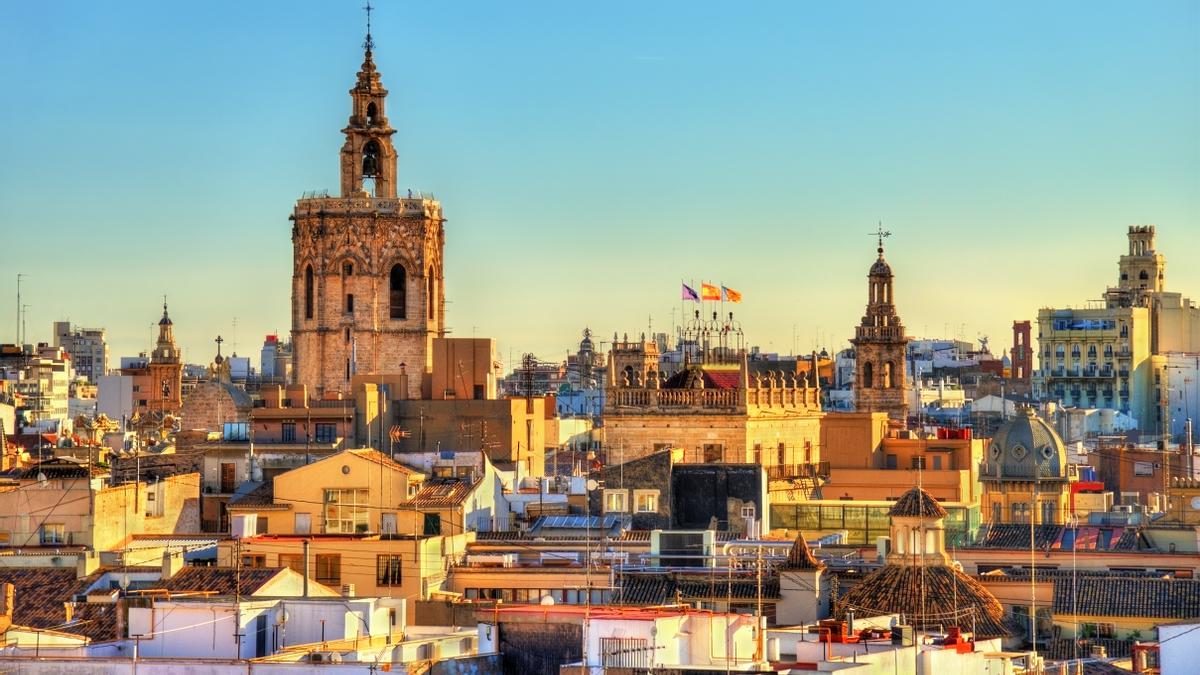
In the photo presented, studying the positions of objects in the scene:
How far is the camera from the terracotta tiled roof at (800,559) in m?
51.9

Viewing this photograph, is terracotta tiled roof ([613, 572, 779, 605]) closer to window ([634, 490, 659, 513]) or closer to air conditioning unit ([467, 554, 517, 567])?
air conditioning unit ([467, 554, 517, 567])

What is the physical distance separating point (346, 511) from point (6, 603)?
13.6 meters

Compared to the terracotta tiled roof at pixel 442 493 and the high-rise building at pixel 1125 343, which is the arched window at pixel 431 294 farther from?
the high-rise building at pixel 1125 343

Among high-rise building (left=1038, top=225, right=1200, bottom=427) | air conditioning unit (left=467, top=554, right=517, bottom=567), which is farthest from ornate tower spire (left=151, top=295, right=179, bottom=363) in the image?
air conditioning unit (left=467, top=554, right=517, bottom=567)

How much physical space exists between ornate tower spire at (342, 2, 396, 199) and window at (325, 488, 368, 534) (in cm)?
4588

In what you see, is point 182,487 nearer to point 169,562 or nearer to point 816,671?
point 169,562

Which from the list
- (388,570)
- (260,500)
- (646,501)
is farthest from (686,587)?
(646,501)

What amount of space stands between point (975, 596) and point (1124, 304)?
135 metres

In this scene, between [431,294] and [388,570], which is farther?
[431,294]

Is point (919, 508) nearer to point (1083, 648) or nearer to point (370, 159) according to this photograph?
point (1083, 648)

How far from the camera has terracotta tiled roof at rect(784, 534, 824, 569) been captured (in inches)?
2042

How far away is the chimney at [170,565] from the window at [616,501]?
15640 mm

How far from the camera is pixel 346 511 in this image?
195 ft

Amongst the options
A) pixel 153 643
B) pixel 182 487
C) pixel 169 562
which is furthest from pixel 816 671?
pixel 182 487
